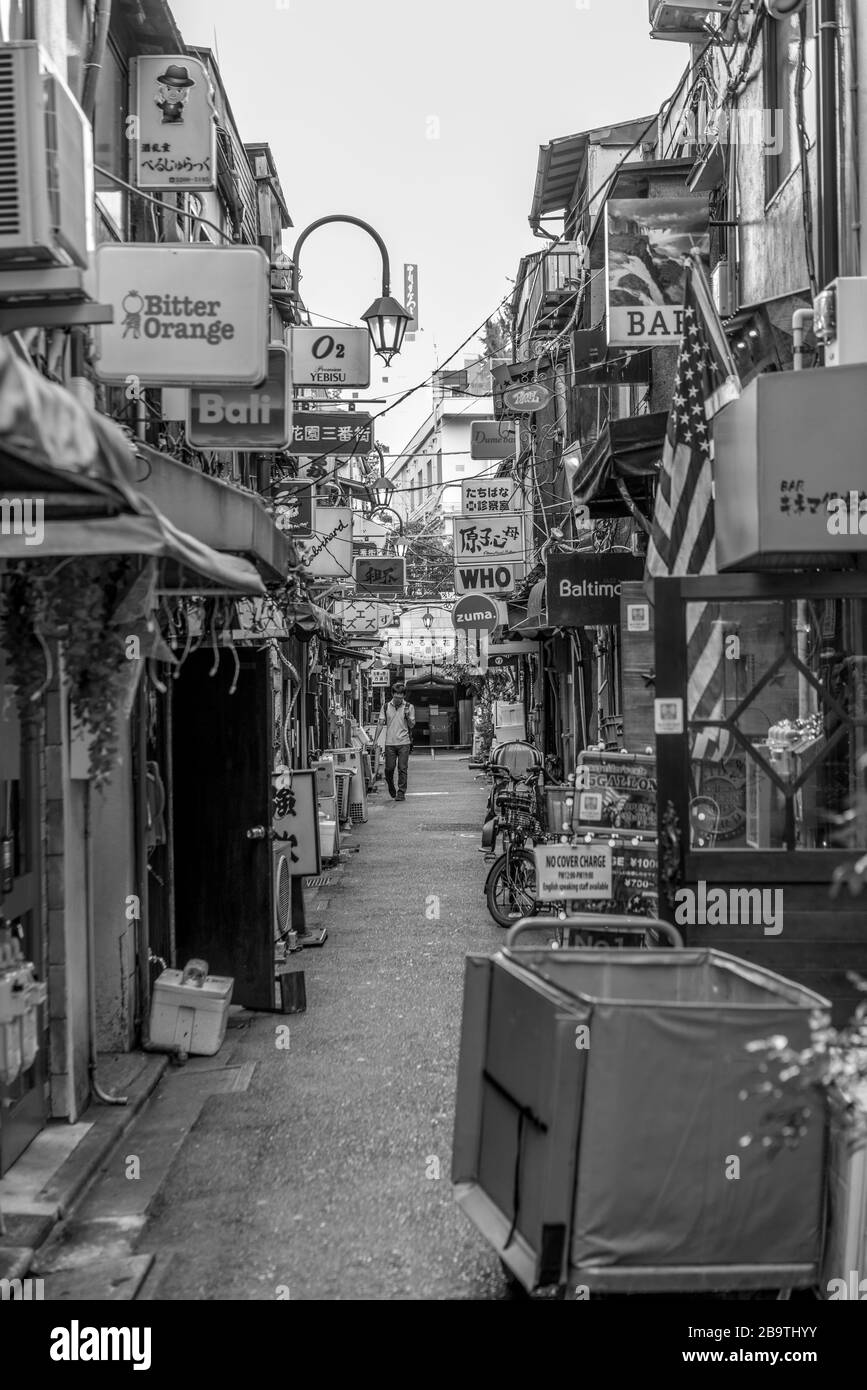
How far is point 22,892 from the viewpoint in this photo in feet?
23.2

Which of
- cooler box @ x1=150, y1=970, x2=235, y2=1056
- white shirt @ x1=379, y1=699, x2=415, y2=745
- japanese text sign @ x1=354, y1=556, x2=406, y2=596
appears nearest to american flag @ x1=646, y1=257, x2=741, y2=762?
cooler box @ x1=150, y1=970, x2=235, y2=1056

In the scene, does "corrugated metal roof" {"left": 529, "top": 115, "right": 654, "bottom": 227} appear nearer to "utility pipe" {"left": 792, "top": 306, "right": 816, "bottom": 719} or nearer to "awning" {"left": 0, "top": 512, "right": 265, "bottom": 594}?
"utility pipe" {"left": 792, "top": 306, "right": 816, "bottom": 719}

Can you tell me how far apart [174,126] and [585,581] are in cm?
475

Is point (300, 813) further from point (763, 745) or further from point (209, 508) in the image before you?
point (763, 745)

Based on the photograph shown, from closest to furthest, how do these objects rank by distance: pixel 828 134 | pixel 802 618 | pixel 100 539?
pixel 100 539
pixel 828 134
pixel 802 618

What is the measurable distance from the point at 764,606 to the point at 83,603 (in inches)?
168

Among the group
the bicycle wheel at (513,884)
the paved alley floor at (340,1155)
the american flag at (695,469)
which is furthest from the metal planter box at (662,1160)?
the bicycle wheel at (513,884)

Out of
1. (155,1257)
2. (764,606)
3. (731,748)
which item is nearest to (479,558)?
(764,606)

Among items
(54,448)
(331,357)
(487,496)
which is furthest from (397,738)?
(54,448)

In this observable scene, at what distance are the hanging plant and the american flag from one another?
2.96 meters

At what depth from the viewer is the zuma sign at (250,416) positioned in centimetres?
978

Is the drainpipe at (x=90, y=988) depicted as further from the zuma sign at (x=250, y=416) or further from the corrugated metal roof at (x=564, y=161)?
the corrugated metal roof at (x=564, y=161)

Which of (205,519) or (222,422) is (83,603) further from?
(222,422)
